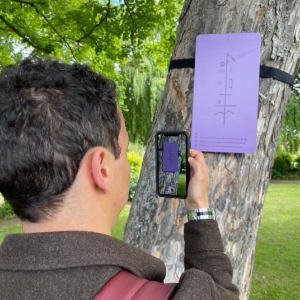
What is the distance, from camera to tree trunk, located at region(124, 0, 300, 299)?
162 cm

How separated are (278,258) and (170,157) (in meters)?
A: 5.64

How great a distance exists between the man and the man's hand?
0.28 m

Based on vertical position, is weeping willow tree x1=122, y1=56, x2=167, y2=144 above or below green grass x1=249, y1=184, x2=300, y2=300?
above

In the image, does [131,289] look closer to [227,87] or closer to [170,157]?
[170,157]

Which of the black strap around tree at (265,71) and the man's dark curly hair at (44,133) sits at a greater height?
the black strap around tree at (265,71)

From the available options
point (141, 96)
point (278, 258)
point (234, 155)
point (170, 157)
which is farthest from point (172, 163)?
point (141, 96)

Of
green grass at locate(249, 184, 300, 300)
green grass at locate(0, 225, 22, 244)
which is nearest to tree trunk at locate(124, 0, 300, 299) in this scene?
green grass at locate(249, 184, 300, 300)

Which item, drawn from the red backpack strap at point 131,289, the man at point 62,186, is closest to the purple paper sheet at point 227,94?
the man at point 62,186

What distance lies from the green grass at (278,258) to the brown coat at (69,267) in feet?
14.6

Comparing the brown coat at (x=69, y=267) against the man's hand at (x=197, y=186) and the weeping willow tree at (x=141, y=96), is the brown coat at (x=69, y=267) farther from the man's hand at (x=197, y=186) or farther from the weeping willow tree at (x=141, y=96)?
the weeping willow tree at (x=141, y=96)

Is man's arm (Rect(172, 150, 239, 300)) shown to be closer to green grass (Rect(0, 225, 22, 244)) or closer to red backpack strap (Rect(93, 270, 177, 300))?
red backpack strap (Rect(93, 270, 177, 300))

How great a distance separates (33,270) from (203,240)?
0.47 m

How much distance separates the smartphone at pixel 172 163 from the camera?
52.3 inches

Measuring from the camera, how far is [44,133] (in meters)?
0.90
